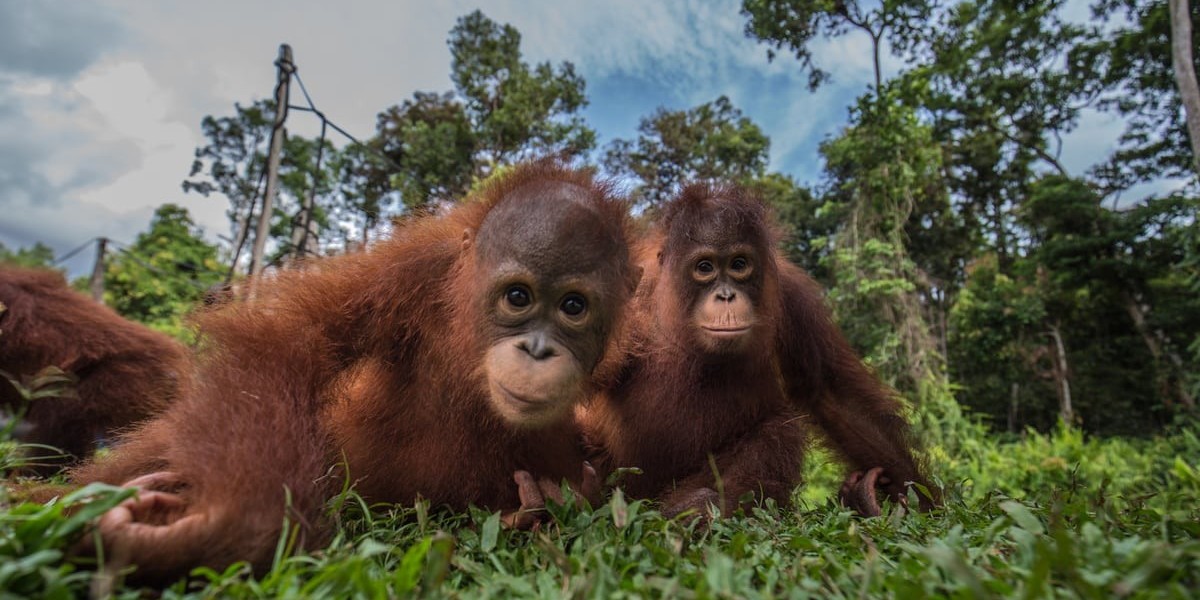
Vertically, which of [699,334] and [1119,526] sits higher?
[699,334]

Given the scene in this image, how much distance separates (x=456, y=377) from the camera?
6.42 ft

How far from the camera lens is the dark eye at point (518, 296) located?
1836 millimetres

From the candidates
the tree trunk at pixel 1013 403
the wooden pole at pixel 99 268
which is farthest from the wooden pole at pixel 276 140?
the tree trunk at pixel 1013 403

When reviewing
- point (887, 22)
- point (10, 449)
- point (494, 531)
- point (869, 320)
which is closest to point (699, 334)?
point (494, 531)

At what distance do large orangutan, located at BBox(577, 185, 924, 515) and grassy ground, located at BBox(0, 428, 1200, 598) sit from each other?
2.11ft

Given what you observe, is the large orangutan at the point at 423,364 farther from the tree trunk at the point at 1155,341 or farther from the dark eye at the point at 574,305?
the tree trunk at the point at 1155,341

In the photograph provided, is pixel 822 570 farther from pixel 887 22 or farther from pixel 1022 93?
pixel 1022 93

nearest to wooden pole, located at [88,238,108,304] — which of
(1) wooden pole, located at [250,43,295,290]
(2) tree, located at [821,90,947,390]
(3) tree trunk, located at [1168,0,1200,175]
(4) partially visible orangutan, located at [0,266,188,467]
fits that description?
(1) wooden pole, located at [250,43,295,290]

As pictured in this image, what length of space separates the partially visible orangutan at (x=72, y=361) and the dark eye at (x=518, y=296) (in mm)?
2956

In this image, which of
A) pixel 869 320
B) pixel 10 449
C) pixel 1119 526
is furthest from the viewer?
pixel 869 320

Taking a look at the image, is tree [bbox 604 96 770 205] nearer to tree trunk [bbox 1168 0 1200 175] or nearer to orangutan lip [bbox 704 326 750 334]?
tree trunk [bbox 1168 0 1200 175]

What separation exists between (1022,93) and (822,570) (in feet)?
66.0

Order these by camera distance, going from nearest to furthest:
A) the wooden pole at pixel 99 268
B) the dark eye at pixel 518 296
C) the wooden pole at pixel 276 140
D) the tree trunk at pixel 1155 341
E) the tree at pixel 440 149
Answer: the dark eye at pixel 518 296
the wooden pole at pixel 276 140
the wooden pole at pixel 99 268
the tree trunk at pixel 1155 341
the tree at pixel 440 149

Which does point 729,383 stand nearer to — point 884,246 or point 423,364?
point 423,364
